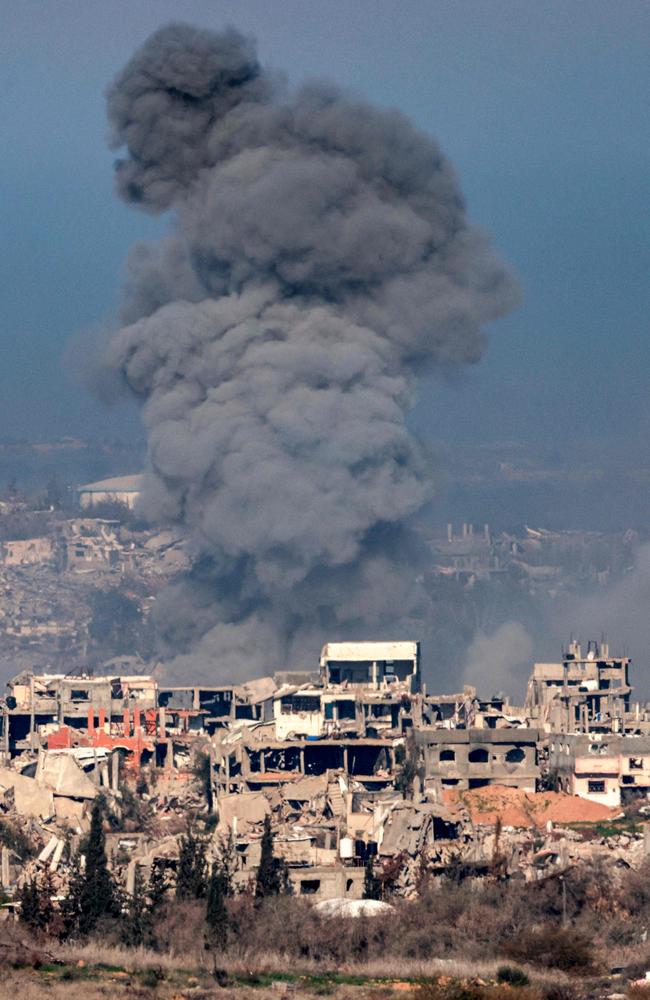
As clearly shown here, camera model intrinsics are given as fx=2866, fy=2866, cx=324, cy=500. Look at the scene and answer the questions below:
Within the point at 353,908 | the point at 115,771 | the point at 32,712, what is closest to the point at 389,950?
the point at 353,908

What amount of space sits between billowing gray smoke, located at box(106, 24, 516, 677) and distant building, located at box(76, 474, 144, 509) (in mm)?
79290

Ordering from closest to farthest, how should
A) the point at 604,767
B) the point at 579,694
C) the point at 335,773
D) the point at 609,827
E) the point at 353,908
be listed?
the point at 353,908 < the point at 609,827 < the point at 335,773 < the point at 604,767 < the point at 579,694

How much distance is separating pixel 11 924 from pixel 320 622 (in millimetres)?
34046

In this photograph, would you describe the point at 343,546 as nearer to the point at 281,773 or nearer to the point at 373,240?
the point at 373,240

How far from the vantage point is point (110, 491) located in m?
171

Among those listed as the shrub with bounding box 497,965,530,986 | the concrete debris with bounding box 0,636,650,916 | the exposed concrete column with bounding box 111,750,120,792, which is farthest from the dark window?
the shrub with bounding box 497,965,530,986

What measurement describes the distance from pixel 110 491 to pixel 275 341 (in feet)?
309

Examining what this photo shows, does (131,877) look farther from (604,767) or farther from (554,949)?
(604,767)

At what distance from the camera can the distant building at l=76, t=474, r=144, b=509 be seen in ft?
541

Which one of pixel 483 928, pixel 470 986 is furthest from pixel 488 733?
pixel 470 986

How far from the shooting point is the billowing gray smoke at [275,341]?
75.4 metres

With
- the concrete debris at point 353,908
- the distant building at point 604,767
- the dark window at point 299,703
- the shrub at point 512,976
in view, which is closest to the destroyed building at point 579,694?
the distant building at point 604,767

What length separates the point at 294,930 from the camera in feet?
137

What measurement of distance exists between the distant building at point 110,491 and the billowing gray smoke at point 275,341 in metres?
79.3
